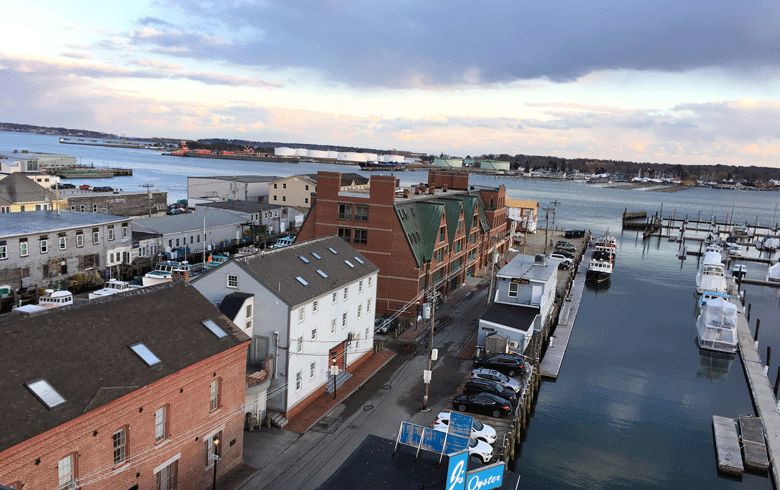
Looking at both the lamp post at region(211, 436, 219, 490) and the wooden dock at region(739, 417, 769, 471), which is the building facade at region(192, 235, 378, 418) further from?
the wooden dock at region(739, 417, 769, 471)

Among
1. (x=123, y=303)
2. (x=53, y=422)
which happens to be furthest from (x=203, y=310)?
(x=53, y=422)

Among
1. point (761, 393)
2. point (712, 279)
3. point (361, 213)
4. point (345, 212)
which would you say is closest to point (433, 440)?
point (761, 393)

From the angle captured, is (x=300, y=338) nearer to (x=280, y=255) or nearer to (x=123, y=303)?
(x=280, y=255)

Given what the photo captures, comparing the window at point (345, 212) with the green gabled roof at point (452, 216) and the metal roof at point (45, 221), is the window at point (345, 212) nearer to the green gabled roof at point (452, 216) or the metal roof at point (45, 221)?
the green gabled roof at point (452, 216)

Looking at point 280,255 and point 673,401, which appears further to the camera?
point 673,401

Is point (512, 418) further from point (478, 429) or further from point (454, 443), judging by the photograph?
point (454, 443)

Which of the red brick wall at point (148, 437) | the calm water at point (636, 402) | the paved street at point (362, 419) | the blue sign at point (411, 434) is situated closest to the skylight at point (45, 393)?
the red brick wall at point (148, 437)
